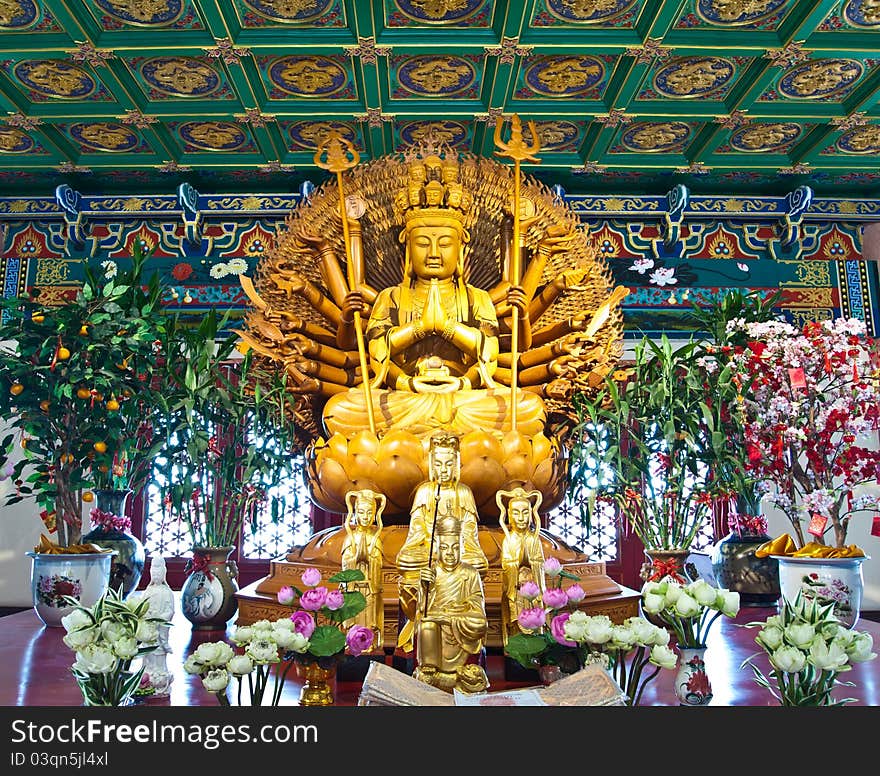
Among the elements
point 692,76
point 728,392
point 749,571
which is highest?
point 692,76

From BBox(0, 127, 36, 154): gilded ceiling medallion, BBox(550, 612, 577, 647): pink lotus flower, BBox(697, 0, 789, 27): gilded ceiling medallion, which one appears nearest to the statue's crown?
BBox(697, 0, 789, 27): gilded ceiling medallion

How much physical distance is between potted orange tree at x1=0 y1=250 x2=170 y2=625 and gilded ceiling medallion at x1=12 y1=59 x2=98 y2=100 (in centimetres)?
276

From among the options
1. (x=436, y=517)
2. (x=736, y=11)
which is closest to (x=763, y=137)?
(x=736, y=11)

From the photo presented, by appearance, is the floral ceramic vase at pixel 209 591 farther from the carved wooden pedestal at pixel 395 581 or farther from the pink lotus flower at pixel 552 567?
the pink lotus flower at pixel 552 567

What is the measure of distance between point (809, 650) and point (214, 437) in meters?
3.06

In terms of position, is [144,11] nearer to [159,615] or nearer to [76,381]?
[76,381]

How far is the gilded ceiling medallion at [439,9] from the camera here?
524 centimetres

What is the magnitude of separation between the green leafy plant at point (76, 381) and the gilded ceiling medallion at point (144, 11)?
2.29 metres

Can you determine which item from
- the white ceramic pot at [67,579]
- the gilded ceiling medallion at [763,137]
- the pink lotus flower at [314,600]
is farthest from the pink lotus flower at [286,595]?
the gilded ceiling medallion at [763,137]

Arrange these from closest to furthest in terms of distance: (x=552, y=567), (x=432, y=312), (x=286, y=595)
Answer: (x=286, y=595) < (x=552, y=567) < (x=432, y=312)

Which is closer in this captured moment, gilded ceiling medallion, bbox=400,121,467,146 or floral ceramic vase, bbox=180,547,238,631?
floral ceramic vase, bbox=180,547,238,631

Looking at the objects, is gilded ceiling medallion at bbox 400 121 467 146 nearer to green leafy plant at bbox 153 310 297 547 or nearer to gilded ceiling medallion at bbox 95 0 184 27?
gilded ceiling medallion at bbox 95 0 184 27

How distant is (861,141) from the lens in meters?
6.84

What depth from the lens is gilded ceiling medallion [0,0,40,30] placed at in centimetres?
514
